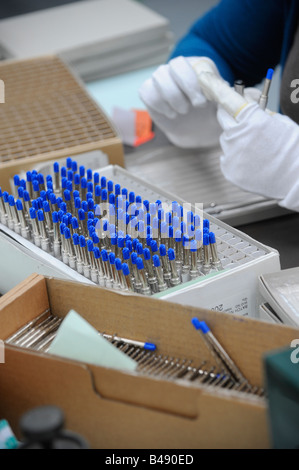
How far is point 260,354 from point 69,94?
1197 mm

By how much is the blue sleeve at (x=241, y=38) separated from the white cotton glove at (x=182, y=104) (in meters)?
0.28

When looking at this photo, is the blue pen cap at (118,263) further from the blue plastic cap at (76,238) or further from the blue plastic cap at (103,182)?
the blue plastic cap at (103,182)

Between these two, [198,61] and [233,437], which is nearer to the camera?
[233,437]

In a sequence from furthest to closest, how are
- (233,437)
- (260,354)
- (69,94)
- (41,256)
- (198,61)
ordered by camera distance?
(69,94) < (198,61) < (41,256) < (260,354) < (233,437)

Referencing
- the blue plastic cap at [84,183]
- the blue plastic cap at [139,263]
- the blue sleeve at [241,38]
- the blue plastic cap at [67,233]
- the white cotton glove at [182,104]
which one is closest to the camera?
the blue plastic cap at [139,263]

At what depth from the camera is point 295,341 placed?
768 mm

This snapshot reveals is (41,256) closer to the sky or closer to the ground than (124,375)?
closer to the ground

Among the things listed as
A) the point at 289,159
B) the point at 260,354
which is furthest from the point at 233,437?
the point at 289,159

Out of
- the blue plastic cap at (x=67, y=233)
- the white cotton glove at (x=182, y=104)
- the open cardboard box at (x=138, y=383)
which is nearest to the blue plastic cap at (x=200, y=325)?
the open cardboard box at (x=138, y=383)

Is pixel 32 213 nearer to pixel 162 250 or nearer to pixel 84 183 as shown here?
pixel 84 183

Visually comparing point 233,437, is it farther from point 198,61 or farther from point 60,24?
point 60,24

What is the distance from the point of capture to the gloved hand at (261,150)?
1306 mm

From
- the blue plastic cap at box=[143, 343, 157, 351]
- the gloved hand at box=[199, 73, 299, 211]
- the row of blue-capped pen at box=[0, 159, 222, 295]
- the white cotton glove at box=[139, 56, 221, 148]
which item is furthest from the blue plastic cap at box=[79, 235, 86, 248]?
the white cotton glove at box=[139, 56, 221, 148]

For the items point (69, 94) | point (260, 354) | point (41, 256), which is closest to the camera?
point (260, 354)
